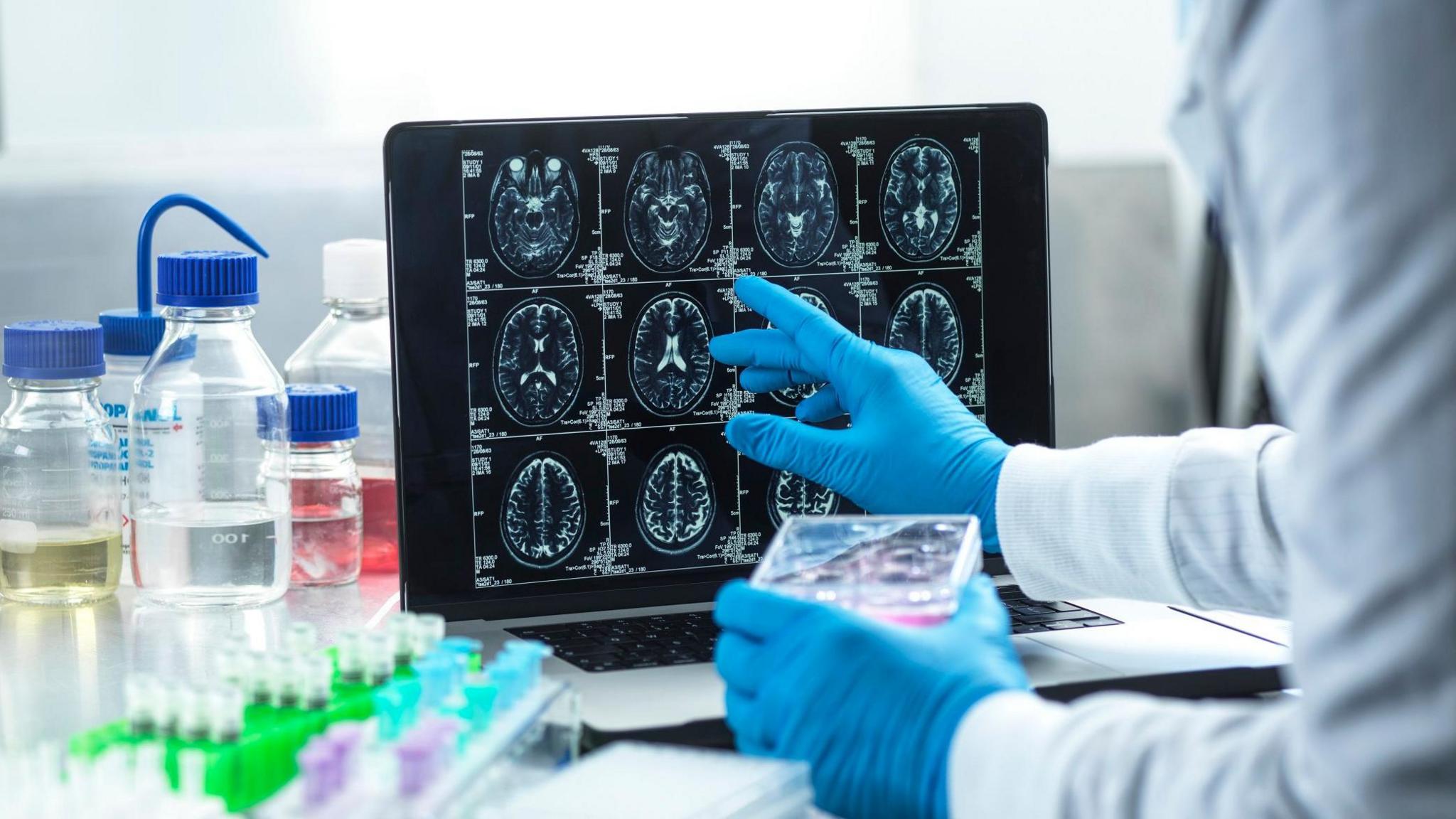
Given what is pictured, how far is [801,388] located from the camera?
1.37 m

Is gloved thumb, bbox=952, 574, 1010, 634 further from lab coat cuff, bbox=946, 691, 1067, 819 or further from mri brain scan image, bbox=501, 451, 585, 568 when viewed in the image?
mri brain scan image, bbox=501, 451, 585, 568

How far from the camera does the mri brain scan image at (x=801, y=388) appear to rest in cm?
136

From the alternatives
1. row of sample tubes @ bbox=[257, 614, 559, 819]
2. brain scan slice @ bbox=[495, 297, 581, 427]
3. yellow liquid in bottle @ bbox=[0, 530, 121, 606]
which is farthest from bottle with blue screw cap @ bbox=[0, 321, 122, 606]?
row of sample tubes @ bbox=[257, 614, 559, 819]

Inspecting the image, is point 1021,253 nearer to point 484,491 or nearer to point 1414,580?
point 484,491

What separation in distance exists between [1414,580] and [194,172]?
142 cm

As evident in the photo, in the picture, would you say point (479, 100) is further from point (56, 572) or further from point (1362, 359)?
point (1362, 359)

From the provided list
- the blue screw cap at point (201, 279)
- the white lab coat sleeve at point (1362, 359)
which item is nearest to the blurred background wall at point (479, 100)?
the blue screw cap at point (201, 279)

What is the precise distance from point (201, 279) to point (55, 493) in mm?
273

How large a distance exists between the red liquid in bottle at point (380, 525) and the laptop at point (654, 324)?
0.28 meters

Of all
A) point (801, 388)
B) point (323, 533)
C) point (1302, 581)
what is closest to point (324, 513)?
point (323, 533)

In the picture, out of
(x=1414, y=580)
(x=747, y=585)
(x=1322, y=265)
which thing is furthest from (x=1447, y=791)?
(x=747, y=585)

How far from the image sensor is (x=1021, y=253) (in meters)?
1.42

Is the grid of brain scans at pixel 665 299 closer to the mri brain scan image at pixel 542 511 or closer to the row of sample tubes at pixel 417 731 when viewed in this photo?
the mri brain scan image at pixel 542 511

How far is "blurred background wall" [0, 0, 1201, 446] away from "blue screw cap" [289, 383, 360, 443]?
1.14 ft
